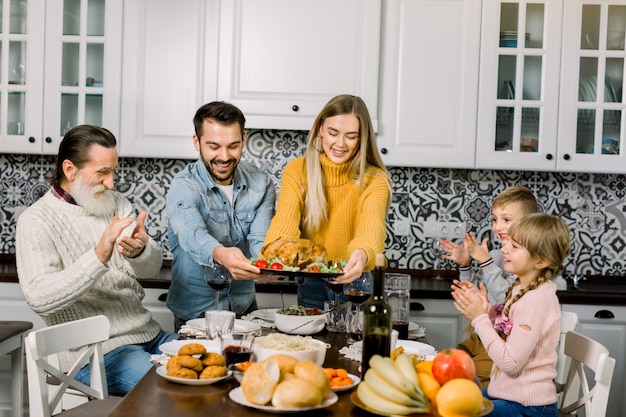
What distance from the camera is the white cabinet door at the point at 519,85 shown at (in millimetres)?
3902

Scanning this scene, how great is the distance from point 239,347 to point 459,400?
21.2 inches

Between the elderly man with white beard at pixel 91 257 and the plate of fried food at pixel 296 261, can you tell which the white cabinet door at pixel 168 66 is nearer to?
the elderly man with white beard at pixel 91 257

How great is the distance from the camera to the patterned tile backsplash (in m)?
4.27

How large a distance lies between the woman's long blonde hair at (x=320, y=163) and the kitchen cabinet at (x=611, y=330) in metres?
1.53

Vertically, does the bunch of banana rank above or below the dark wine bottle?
below

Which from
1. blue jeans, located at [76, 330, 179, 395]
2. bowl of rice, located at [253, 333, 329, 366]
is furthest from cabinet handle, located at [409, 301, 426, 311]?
bowl of rice, located at [253, 333, 329, 366]

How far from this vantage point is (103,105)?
3.89 metres

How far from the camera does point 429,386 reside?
1579 millimetres

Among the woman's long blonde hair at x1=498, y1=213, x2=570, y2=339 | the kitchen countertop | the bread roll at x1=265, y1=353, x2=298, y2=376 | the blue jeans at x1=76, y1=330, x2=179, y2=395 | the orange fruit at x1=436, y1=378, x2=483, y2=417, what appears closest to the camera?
the orange fruit at x1=436, y1=378, x2=483, y2=417

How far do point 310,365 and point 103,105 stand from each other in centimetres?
262

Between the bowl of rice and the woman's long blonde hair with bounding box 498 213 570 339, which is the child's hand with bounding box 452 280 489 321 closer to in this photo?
the woman's long blonde hair with bounding box 498 213 570 339

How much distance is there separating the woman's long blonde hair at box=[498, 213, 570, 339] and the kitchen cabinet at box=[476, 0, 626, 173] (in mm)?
1670

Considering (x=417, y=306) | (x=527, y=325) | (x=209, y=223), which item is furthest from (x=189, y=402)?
(x=417, y=306)

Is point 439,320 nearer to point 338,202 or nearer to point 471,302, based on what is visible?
point 338,202
